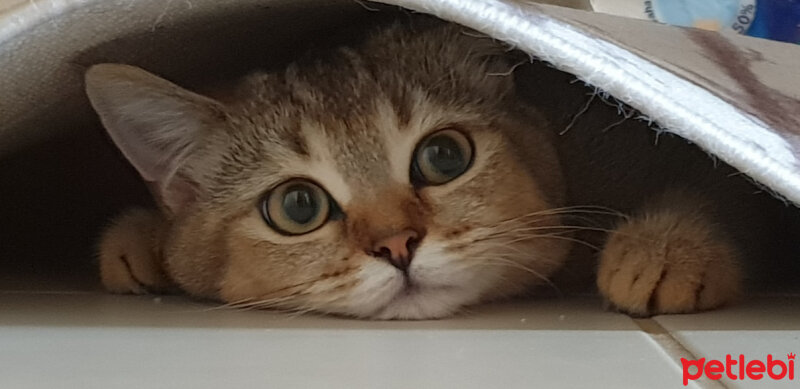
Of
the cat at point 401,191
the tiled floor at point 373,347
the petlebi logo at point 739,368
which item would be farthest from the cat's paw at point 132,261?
the petlebi logo at point 739,368

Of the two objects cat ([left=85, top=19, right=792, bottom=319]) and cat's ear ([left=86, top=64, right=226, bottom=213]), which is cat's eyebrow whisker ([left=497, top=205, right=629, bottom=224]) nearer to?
cat ([left=85, top=19, right=792, bottom=319])

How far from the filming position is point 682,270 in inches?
33.1

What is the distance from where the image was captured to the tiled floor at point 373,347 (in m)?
0.63

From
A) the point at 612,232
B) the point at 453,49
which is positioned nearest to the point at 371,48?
the point at 453,49

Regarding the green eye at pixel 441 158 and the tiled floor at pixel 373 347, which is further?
the green eye at pixel 441 158

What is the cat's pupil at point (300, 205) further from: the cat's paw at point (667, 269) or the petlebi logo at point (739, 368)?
the petlebi logo at point (739, 368)

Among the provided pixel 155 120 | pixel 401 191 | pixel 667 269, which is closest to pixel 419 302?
pixel 401 191

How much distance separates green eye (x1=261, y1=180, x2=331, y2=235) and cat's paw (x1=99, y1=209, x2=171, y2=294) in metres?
0.17

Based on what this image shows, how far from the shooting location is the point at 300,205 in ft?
3.10

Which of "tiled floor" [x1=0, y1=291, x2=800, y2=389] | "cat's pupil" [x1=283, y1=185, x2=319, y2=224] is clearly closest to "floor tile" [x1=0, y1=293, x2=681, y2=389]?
"tiled floor" [x1=0, y1=291, x2=800, y2=389]

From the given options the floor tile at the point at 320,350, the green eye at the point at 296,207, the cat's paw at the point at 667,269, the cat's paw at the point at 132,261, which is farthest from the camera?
the cat's paw at the point at 132,261

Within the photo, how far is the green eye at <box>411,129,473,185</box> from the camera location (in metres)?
0.94

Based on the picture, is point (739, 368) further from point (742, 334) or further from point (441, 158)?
point (441, 158)

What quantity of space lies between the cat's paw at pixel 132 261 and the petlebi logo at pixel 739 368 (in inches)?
24.1
